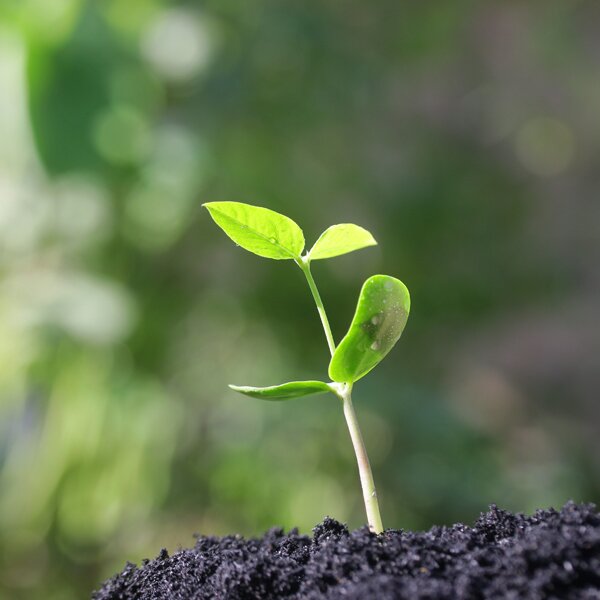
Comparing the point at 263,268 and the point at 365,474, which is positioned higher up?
the point at 365,474

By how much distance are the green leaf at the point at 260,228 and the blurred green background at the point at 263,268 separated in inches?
38.5

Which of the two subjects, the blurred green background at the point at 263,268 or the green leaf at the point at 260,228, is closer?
the green leaf at the point at 260,228

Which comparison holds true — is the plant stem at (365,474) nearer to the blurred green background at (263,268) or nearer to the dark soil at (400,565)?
the dark soil at (400,565)

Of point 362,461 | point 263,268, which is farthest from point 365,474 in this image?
point 263,268

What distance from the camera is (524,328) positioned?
1.92 metres

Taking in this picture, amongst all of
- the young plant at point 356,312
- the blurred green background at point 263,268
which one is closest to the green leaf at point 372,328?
the young plant at point 356,312

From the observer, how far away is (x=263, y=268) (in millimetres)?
1523

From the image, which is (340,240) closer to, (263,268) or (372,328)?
(372,328)

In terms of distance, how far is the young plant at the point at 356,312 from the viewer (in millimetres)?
274

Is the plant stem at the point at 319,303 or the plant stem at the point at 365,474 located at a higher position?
the plant stem at the point at 319,303

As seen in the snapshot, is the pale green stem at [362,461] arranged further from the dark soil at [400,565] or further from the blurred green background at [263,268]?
the blurred green background at [263,268]

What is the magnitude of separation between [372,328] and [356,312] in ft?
0.04

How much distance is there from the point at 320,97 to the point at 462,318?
526mm

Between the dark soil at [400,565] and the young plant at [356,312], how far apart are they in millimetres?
32
